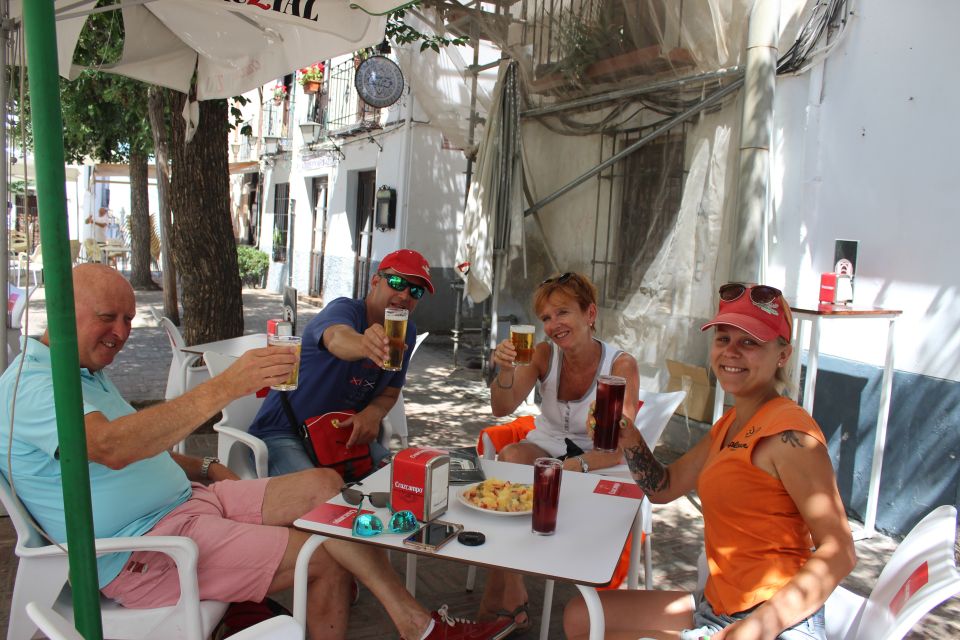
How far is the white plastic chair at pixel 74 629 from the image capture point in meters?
1.10

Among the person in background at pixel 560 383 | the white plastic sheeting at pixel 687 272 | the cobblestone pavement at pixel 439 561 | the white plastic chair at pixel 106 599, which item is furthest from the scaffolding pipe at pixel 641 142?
the white plastic chair at pixel 106 599

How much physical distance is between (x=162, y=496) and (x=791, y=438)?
181 centimetres

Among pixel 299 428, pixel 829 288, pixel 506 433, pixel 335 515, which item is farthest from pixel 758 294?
pixel 829 288

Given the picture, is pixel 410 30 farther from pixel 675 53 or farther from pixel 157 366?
pixel 157 366

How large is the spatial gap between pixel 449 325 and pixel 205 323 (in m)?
5.89

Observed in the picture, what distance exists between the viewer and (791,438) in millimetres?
1833

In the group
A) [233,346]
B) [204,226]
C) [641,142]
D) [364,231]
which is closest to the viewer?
[233,346]

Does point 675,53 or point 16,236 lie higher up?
point 675,53

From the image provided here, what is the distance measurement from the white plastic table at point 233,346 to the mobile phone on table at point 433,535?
214 centimetres

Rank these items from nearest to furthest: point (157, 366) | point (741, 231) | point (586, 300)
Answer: point (586, 300)
point (741, 231)
point (157, 366)

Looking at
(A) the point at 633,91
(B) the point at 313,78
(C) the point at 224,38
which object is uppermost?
A: (B) the point at 313,78

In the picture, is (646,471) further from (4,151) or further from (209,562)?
(4,151)

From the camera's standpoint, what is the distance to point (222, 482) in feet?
8.36

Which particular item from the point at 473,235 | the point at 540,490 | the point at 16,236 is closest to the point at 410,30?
the point at 473,235
